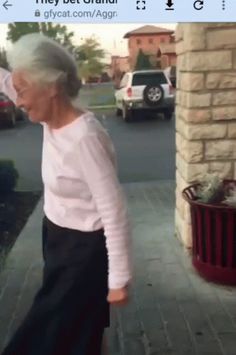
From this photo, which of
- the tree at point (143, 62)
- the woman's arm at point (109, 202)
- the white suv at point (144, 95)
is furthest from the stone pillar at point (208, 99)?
the white suv at point (144, 95)

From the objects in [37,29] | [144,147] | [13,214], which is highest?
[37,29]

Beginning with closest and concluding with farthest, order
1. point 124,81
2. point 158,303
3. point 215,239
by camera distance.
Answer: point 158,303 → point 215,239 → point 124,81

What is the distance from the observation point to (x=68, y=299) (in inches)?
87.7

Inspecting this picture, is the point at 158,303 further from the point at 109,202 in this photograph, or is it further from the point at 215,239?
the point at 109,202

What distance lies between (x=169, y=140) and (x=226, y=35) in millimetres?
7553

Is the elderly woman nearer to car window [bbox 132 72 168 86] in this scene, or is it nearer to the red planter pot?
the red planter pot

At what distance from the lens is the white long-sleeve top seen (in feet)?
6.60

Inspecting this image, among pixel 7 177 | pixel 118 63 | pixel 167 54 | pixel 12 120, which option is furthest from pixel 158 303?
pixel 12 120

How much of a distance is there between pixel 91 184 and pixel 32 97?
38 cm

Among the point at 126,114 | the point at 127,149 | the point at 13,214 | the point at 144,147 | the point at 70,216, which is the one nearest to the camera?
the point at 70,216

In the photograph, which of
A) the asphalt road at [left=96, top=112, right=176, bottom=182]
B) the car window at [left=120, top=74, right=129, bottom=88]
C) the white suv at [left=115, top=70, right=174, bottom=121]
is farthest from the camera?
the white suv at [left=115, top=70, right=174, bottom=121]

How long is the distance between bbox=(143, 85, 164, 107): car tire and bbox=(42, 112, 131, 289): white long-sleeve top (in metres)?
11.3

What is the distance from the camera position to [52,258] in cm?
225

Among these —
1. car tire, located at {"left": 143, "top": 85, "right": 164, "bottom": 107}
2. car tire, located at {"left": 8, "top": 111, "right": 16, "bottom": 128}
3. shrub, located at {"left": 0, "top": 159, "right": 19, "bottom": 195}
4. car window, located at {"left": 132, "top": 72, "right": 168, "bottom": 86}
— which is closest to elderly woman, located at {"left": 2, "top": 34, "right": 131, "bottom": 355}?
shrub, located at {"left": 0, "top": 159, "right": 19, "bottom": 195}
